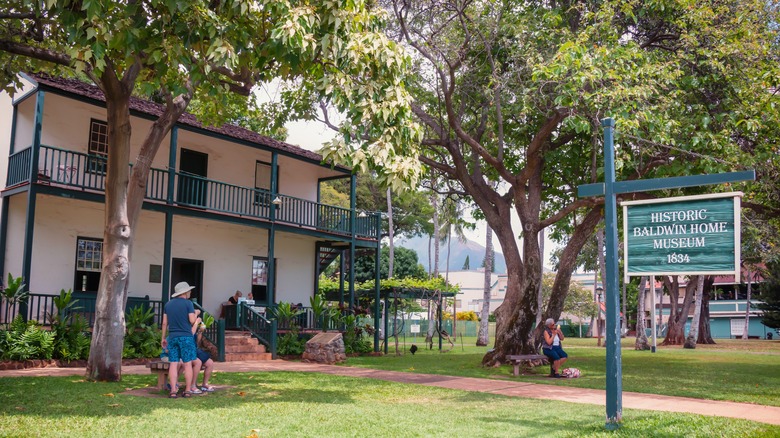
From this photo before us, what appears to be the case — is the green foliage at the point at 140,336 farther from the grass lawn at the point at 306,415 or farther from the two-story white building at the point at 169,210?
the grass lawn at the point at 306,415

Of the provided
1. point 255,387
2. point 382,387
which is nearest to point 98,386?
point 255,387

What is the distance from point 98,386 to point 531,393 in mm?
7068

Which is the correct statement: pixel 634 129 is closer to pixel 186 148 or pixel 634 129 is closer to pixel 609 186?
pixel 609 186

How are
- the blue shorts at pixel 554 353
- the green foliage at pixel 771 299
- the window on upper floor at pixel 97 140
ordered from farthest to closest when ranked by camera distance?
the green foliage at pixel 771 299, the window on upper floor at pixel 97 140, the blue shorts at pixel 554 353

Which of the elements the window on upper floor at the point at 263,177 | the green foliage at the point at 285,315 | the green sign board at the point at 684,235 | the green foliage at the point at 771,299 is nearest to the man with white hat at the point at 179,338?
the green sign board at the point at 684,235

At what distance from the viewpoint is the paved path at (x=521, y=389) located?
32.5ft

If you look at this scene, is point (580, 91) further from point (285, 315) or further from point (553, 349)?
point (285, 315)

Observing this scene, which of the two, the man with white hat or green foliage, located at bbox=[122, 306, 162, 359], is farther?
green foliage, located at bbox=[122, 306, 162, 359]

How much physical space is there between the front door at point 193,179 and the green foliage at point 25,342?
5.36m

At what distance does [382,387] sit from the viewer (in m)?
12.2

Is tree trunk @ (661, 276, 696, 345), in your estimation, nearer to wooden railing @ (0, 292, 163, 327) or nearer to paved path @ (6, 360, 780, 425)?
paved path @ (6, 360, 780, 425)

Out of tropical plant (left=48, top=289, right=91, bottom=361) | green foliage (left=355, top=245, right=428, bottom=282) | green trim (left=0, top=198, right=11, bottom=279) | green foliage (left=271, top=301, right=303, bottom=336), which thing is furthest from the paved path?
green foliage (left=355, top=245, right=428, bottom=282)

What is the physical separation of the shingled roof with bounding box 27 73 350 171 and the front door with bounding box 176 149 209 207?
3.98ft

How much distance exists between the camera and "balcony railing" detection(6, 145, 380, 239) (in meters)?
16.7
